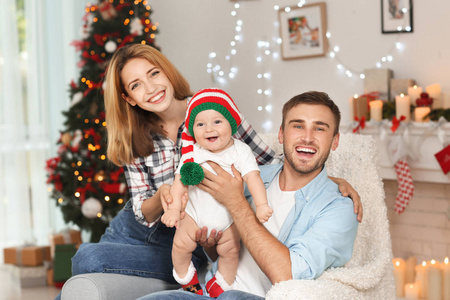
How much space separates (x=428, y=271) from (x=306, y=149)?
193 centimetres

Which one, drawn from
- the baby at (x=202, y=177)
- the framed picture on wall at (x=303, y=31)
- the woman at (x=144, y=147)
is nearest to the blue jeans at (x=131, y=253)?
the woman at (x=144, y=147)

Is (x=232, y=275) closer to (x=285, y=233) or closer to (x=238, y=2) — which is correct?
(x=285, y=233)

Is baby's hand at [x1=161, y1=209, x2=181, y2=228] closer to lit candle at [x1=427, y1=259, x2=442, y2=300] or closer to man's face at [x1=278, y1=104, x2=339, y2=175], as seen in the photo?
man's face at [x1=278, y1=104, x2=339, y2=175]

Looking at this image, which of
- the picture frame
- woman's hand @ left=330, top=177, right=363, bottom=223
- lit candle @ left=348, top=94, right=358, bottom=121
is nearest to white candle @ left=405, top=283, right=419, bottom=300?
lit candle @ left=348, top=94, right=358, bottom=121

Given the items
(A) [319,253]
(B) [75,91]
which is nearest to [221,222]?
(A) [319,253]

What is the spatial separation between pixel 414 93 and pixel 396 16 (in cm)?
59

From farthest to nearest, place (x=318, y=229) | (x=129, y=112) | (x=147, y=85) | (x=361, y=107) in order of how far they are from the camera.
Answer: (x=361, y=107) < (x=129, y=112) < (x=147, y=85) < (x=318, y=229)

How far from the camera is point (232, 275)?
1919mm

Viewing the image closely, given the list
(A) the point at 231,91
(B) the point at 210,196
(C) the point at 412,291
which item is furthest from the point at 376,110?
(B) the point at 210,196

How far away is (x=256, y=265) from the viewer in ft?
6.27

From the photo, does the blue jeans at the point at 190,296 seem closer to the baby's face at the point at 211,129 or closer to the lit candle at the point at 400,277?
the baby's face at the point at 211,129

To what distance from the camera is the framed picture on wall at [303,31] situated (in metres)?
4.16

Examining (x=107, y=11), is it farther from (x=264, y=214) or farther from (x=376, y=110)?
(x=264, y=214)

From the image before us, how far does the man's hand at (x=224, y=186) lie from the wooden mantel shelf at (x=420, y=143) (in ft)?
5.69
